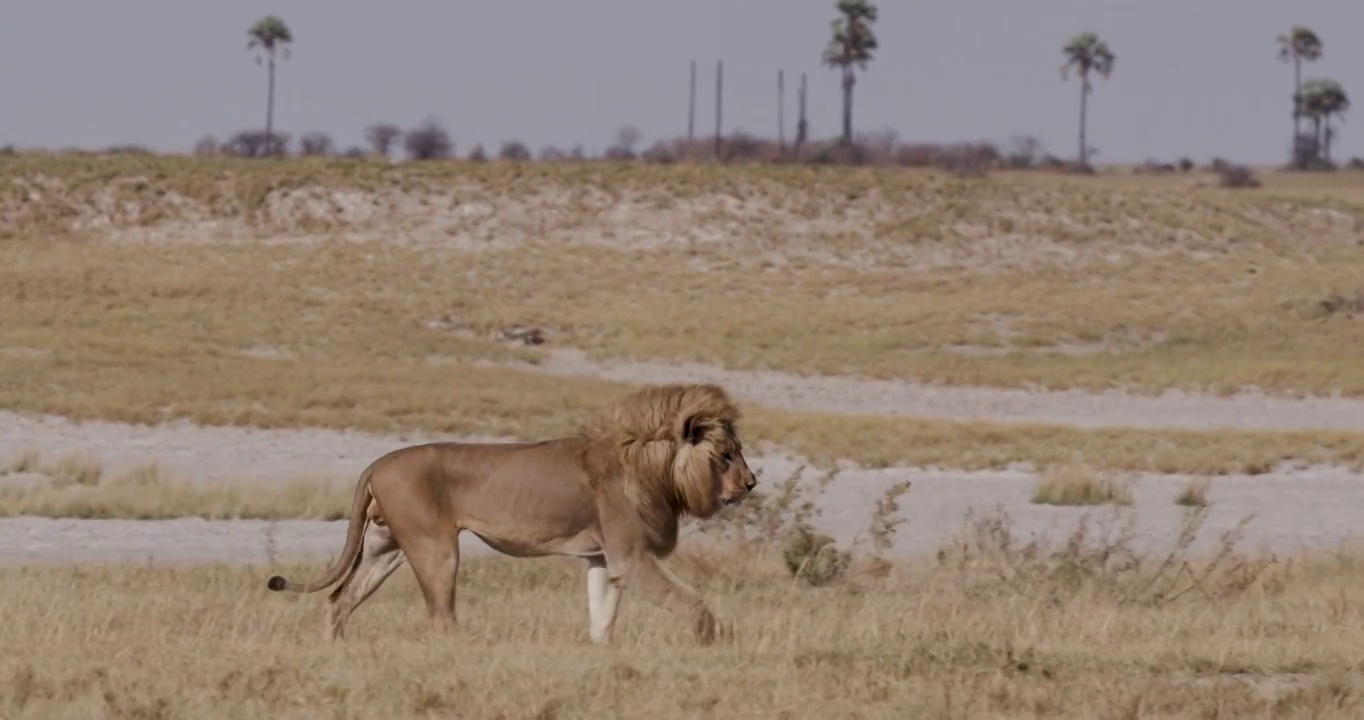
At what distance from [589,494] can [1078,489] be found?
43.1ft

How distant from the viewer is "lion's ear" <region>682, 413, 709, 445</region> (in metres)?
9.87

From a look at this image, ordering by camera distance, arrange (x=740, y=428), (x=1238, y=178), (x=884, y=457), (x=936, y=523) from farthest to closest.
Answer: (x=1238, y=178)
(x=740, y=428)
(x=884, y=457)
(x=936, y=523)

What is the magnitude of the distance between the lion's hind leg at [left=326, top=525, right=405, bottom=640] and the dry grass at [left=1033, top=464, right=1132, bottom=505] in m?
11.9

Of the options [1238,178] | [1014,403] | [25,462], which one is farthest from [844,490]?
[1238,178]

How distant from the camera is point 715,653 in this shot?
29.9 ft

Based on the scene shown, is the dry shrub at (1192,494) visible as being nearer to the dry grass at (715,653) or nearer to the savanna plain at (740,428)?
the savanna plain at (740,428)

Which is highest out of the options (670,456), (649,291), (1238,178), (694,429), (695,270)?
(1238,178)

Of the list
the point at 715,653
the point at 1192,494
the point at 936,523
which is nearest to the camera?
the point at 715,653

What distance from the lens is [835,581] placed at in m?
13.8

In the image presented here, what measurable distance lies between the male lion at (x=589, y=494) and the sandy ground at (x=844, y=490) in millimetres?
6235

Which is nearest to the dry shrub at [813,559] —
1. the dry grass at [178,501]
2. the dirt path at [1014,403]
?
the dry grass at [178,501]

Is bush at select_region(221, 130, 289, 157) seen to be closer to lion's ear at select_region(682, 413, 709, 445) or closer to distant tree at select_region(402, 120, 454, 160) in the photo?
distant tree at select_region(402, 120, 454, 160)

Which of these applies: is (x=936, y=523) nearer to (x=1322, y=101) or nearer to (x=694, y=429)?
(x=694, y=429)

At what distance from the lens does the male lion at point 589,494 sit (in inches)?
387
